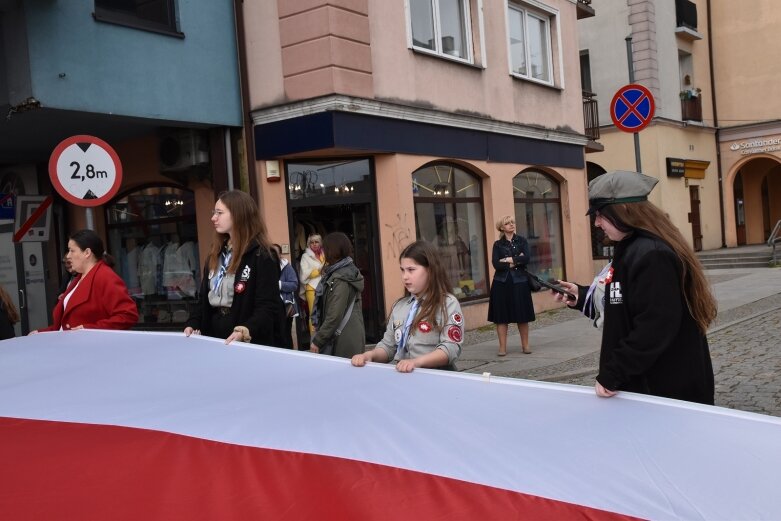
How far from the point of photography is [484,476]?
238 cm

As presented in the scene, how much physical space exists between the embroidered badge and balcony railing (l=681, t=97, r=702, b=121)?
81.8 feet

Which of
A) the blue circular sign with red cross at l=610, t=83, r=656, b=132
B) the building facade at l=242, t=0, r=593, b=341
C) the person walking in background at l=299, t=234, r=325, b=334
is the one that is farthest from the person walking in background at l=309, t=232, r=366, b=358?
the blue circular sign with red cross at l=610, t=83, r=656, b=132

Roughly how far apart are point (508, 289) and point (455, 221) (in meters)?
3.70

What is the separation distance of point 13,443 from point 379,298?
8.60 metres

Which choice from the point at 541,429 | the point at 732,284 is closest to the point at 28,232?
the point at 541,429

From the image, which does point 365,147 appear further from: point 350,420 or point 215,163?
point 350,420

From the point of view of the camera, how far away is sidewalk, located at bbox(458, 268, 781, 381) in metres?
8.88

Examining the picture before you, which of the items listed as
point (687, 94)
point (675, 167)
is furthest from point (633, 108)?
A: point (687, 94)

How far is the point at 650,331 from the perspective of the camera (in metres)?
2.84

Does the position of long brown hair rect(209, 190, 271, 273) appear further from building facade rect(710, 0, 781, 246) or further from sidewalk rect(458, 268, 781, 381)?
building facade rect(710, 0, 781, 246)

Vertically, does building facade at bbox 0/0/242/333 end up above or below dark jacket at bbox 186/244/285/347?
above

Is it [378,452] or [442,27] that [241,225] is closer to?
[378,452]

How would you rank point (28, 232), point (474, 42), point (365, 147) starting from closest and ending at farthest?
point (28, 232) → point (365, 147) → point (474, 42)

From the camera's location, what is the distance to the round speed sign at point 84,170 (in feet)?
21.7
